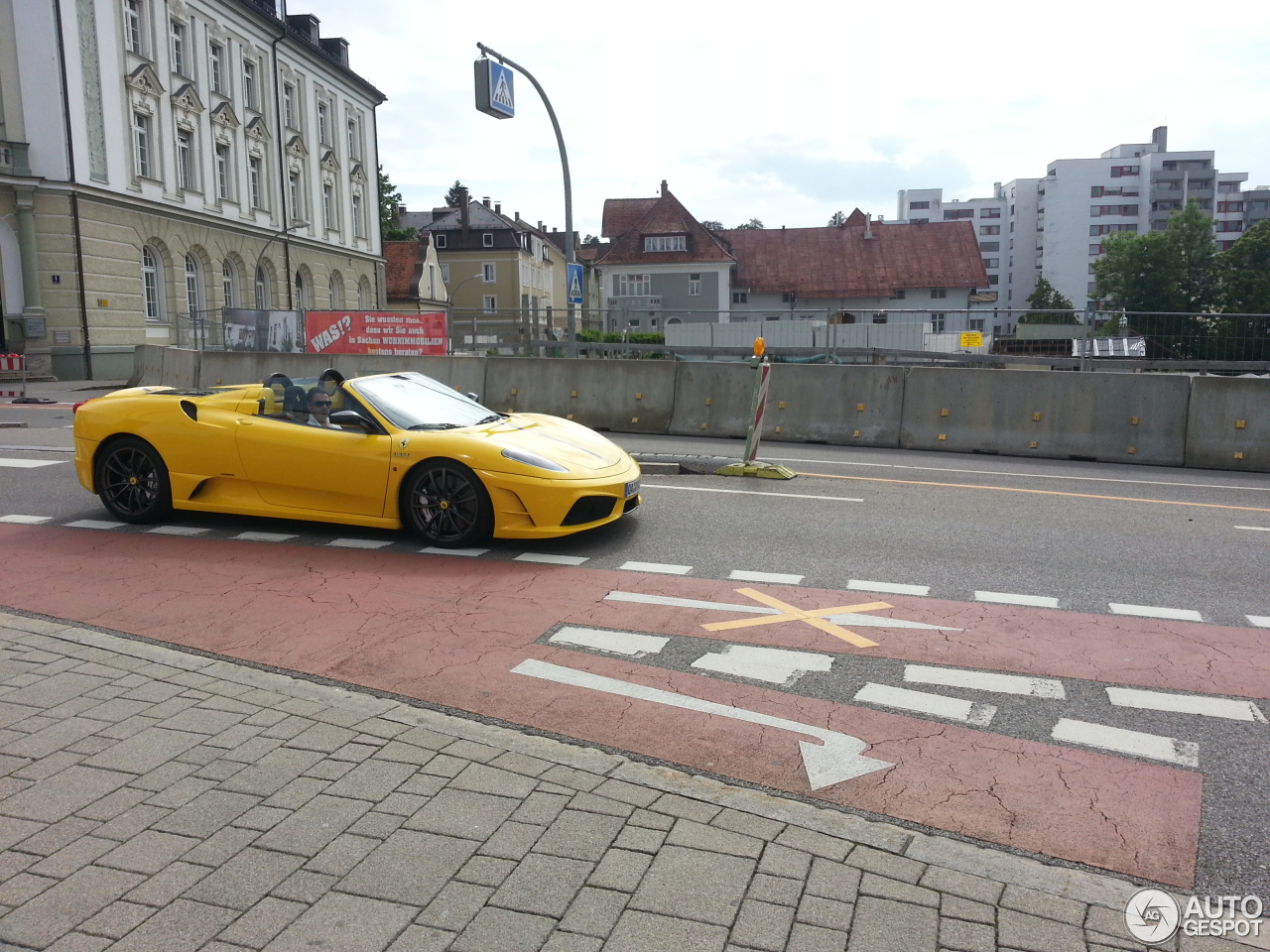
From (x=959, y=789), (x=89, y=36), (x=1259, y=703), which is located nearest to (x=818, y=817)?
(x=959, y=789)

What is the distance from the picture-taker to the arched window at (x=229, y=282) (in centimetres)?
3944

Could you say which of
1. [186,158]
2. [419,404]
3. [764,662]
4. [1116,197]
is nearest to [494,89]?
[419,404]

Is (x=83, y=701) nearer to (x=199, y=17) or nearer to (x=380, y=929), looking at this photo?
(x=380, y=929)

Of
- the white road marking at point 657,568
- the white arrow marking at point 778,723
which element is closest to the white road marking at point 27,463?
the white road marking at point 657,568

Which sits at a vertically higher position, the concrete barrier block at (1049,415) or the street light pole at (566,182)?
the street light pole at (566,182)

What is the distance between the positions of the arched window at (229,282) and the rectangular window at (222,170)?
2569 millimetres

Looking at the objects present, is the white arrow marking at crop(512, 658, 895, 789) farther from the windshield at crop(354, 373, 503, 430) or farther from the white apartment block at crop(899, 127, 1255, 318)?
the white apartment block at crop(899, 127, 1255, 318)

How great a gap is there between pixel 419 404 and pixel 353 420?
664mm

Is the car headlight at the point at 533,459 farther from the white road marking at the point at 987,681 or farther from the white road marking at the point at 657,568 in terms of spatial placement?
the white road marking at the point at 987,681

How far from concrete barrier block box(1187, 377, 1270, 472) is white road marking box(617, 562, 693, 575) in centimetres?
902

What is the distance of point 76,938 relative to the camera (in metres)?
2.74

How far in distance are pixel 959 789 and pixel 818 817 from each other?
24.3 inches

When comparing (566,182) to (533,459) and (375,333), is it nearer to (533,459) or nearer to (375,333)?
(375,333)

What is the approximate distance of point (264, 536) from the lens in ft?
26.1
